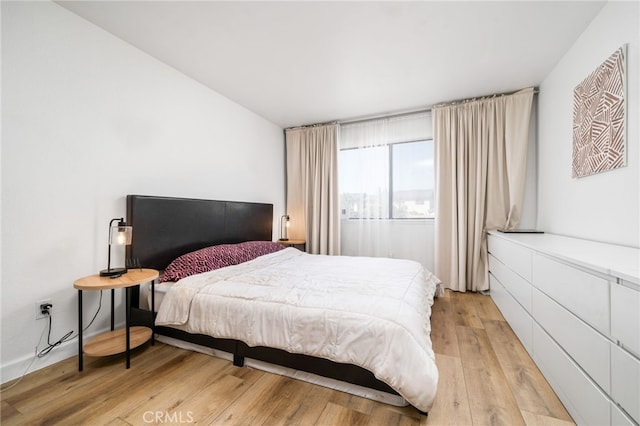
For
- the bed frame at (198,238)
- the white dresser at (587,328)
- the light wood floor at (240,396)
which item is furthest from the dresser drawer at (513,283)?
the bed frame at (198,238)

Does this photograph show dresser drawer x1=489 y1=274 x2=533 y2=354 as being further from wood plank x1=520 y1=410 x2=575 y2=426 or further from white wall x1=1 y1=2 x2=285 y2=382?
white wall x1=1 y1=2 x2=285 y2=382

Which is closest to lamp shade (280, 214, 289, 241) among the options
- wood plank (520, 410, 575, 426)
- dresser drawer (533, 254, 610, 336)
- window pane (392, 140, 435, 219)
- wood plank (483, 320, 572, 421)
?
window pane (392, 140, 435, 219)

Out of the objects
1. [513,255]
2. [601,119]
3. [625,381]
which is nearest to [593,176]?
[601,119]

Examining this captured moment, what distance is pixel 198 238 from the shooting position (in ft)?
8.65

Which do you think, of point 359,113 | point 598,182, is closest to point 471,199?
point 598,182

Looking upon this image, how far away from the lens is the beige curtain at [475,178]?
3023mm

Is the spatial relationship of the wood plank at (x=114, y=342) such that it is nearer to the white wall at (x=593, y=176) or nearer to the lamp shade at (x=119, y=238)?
the lamp shade at (x=119, y=238)

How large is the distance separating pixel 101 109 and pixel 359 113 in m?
2.99

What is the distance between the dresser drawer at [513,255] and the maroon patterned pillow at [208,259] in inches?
96.2

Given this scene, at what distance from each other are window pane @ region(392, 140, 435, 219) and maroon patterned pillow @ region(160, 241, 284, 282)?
221cm

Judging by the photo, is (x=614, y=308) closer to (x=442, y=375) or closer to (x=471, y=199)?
(x=442, y=375)

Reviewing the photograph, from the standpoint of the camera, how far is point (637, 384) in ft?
2.82

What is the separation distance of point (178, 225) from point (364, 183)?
8.67 ft

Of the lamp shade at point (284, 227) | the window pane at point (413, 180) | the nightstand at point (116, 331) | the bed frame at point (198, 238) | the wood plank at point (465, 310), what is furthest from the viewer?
the lamp shade at point (284, 227)
